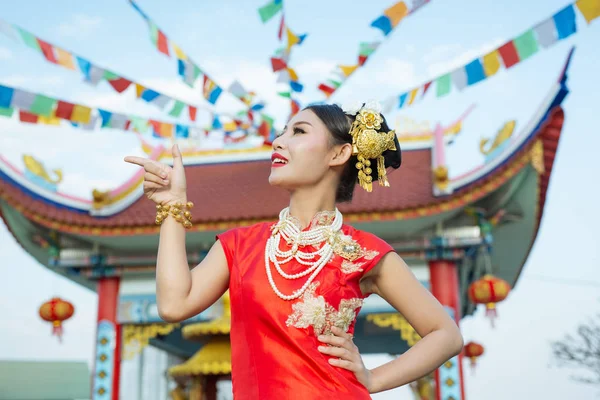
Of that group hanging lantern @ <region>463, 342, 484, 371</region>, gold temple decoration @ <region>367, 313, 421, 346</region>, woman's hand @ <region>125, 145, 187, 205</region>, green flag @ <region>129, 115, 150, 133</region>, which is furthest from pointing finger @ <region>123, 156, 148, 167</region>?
hanging lantern @ <region>463, 342, 484, 371</region>

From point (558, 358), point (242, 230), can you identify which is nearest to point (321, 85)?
point (242, 230)

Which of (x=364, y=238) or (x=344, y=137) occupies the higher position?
(x=344, y=137)

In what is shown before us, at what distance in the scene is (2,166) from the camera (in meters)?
7.29

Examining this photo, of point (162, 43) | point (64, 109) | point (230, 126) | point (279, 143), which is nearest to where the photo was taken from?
point (279, 143)

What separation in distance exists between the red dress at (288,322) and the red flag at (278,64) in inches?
178

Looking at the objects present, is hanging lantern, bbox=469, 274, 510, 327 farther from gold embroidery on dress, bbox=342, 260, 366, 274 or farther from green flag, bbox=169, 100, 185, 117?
gold embroidery on dress, bbox=342, 260, 366, 274

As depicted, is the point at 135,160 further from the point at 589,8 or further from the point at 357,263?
the point at 589,8

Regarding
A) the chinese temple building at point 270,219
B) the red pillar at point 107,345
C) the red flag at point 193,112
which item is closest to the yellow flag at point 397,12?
the chinese temple building at point 270,219

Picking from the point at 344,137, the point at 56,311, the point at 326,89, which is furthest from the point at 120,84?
the point at 344,137

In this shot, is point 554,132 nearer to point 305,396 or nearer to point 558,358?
point 305,396

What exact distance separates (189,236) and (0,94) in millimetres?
3028

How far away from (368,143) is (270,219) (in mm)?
5246

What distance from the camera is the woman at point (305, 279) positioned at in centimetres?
159

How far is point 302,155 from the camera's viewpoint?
1.82 metres
